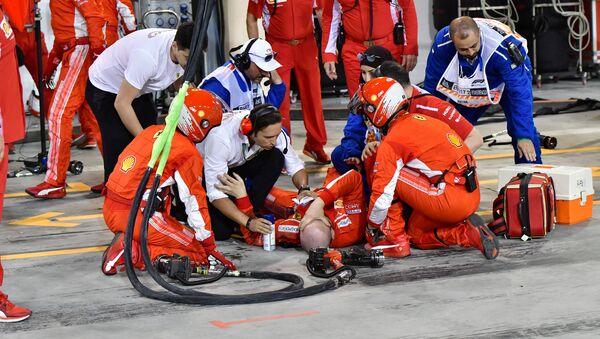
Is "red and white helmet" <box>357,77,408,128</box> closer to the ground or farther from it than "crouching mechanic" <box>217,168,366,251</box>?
farther from it

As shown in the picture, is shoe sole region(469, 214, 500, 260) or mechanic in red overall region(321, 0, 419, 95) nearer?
shoe sole region(469, 214, 500, 260)

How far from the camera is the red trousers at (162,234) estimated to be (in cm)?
642

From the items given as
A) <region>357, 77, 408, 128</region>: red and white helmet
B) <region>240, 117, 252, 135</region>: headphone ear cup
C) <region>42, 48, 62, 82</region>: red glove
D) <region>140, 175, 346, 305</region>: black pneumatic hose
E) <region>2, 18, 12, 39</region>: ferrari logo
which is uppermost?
<region>2, 18, 12, 39</region>: ferrari logo

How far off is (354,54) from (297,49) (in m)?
0.60

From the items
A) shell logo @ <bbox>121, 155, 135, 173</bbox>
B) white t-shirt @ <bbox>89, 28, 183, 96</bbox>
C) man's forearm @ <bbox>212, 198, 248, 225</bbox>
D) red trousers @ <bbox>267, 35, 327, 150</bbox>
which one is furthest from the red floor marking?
red trousers @ <bbox>267, 35, 327, 150</bbox>

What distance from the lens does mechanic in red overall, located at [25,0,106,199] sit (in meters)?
9.11

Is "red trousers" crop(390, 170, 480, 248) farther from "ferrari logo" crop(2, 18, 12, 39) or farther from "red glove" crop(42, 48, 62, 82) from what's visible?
"red glove" crop(42, 48, 62, 82)

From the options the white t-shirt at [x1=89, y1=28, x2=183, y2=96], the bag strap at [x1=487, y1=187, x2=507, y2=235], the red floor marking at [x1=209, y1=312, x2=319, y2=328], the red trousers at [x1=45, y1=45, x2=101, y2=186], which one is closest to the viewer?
the red floor marking at [x1=209, y1=312, x2=319, y2=328]

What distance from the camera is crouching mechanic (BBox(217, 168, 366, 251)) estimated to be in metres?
6.92

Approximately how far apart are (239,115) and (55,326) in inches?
86.9

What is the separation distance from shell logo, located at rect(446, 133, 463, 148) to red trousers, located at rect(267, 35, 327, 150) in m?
3.26

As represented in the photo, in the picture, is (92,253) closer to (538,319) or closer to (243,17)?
(538,319)

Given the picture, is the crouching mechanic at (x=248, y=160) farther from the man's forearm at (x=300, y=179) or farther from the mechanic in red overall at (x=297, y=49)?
the mechanic in red overall at (x=297, y=49)

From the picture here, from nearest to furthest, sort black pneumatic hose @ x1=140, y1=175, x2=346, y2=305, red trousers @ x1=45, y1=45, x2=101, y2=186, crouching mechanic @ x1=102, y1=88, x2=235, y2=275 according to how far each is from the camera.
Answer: black pneumatic hose @ x1=140, y1=175, x2=346, y2=305, crouching mechanic @ x1=102, y1=88, x2=235, y2=275, red trousers @ x1=45, y1=45, x2=101, y2=186
